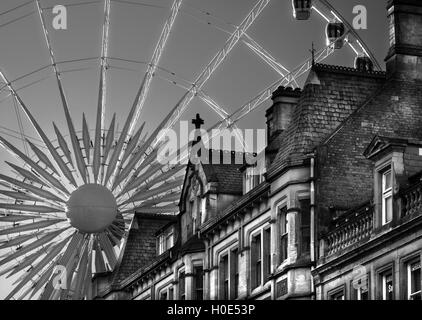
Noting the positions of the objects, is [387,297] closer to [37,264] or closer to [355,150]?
[355,150]

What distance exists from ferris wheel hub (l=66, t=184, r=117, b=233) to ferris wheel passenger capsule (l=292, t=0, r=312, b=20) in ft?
52.3

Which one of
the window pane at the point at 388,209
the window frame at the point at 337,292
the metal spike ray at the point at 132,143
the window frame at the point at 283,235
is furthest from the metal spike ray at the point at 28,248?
the window pane at the point at 388,209

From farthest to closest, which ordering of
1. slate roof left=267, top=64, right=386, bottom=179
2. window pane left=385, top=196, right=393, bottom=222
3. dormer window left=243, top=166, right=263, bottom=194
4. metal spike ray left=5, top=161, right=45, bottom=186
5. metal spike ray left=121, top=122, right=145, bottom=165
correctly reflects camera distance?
metal spike ray left=5, top=161, right=45, bottom=186, metal spike ray left=121, top=122, right=145, bottom=165, dormer window left=243, top=166, right=263, bottom=194, slate roof left=267, top=64, right=386, bottom=179, window pane left=385, top=196, right=393, bottom=222

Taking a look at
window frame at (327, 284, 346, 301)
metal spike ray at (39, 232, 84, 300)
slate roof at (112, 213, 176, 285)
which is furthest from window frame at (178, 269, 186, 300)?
window frame at (327, 284, 346, 301)

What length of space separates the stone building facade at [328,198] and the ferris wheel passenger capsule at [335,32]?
4.82m

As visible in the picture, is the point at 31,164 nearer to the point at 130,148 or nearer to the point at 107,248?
the point at 130,148

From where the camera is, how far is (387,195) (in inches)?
2421

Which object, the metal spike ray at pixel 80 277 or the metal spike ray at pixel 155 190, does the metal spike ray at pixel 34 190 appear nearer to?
the metal spike ray at pixel 80 277

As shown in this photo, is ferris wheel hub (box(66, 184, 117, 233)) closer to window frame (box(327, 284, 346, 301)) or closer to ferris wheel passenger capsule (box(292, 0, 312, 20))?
ferris wheel passenger capsule (box(292, 0, 312, 20))

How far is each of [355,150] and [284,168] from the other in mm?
2734

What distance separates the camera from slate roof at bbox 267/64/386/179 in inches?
2749

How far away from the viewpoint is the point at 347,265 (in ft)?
210

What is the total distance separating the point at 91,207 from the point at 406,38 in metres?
26.3

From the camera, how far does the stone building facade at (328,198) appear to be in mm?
61281
